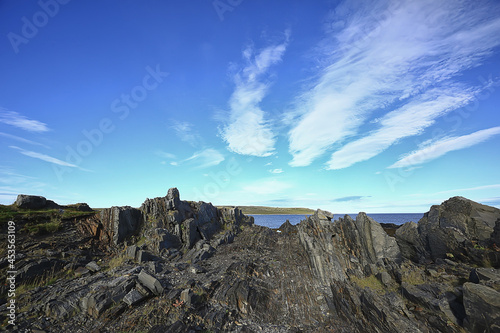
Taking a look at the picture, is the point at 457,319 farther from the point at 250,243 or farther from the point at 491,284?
the point at 250,243

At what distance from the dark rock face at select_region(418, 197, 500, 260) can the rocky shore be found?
0.29ft

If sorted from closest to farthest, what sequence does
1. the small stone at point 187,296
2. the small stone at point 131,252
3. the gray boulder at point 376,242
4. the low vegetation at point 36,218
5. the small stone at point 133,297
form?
the small stone at point 133,297 → the small stone at point 187,296 → the gray boulder at point 376,242 → the low vegetation at point 36,218 → the small stone at point 131,252

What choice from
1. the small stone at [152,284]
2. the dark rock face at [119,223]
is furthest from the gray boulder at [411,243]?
the dark rock face at [119,223]

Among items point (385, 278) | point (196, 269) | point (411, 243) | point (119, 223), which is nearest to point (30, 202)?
point (119, 223)

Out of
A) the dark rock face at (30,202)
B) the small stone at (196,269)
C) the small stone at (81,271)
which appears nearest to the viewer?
the small stone at (81,271)

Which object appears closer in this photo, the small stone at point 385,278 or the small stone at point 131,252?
the small stone at point 385,278

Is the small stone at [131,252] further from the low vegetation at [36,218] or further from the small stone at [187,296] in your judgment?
the small stone at [187,296]

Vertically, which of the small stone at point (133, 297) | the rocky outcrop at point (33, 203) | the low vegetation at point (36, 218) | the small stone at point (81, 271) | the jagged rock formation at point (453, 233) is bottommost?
the small stone at point (133, 297)

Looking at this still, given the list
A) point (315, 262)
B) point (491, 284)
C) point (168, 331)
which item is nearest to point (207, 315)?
point (168, 331)

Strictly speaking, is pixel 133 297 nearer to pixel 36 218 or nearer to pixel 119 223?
pixel 119 223

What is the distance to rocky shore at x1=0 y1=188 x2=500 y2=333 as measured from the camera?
39.0 feet

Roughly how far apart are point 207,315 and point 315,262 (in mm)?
11665

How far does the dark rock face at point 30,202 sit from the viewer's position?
2700 centimetres

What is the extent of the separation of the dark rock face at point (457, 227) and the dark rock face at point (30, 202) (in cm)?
4742
